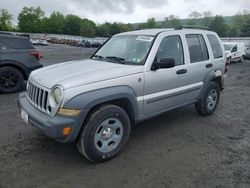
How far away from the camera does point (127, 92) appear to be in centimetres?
361

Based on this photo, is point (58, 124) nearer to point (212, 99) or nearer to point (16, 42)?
point (212, 99)

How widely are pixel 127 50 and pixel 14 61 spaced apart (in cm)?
443

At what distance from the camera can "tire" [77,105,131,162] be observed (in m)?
3.31

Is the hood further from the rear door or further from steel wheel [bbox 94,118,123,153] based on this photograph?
steel wheel [bbox 94,118,123,153]

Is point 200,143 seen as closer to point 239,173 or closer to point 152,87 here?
point 239,173

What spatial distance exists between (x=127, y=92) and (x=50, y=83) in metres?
1.07

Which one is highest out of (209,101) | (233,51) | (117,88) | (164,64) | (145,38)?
(233,51)

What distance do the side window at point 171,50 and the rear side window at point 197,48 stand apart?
291 millimetres

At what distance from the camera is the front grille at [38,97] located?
334 cm

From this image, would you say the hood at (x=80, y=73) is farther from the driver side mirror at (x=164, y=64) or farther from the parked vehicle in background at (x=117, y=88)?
the driver side mirror at (x=164, y=64)

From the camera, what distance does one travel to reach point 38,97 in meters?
3.52

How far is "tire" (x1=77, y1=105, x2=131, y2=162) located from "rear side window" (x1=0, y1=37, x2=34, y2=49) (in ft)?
17.3

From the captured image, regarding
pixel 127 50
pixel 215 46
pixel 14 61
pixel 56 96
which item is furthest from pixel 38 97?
pixel 14 61

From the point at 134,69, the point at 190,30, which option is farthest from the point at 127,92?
the point at 190,30
